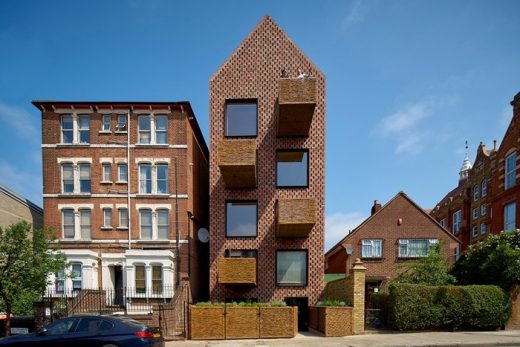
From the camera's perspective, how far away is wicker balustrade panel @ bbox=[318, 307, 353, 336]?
1421 cm

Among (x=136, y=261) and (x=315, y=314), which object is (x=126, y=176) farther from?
(x=315, y=314)

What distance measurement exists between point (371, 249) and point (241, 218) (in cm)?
1374

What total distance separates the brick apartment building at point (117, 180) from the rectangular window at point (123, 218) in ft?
0.21

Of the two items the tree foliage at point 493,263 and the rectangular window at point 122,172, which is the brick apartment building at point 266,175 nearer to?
the rectangular window at point 122,172

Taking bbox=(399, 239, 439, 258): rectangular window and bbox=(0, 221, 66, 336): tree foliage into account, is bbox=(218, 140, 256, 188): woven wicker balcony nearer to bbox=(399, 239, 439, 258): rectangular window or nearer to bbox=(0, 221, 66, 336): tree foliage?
bbox=(0, 221, 66, 336): tree foliage

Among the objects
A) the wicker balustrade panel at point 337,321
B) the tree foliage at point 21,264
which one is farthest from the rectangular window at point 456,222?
the tree foliage at point 21,264

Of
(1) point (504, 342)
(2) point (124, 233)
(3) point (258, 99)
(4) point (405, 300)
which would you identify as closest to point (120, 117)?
(2) point (124, 233)

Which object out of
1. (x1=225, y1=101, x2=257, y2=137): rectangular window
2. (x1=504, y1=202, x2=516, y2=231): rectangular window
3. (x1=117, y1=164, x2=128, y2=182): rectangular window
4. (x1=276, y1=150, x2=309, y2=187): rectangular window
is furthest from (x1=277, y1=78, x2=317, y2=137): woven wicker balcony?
(x1=504, y1=202, x2=516, y2=231): rectangular window

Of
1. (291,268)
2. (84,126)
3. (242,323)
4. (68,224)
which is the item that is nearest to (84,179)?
(68,224)

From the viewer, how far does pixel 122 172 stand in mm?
20359

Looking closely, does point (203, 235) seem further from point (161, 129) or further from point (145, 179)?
point (161, 129)

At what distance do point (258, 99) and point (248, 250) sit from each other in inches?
363

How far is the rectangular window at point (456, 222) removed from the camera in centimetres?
4055

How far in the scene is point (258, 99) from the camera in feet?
63.9
